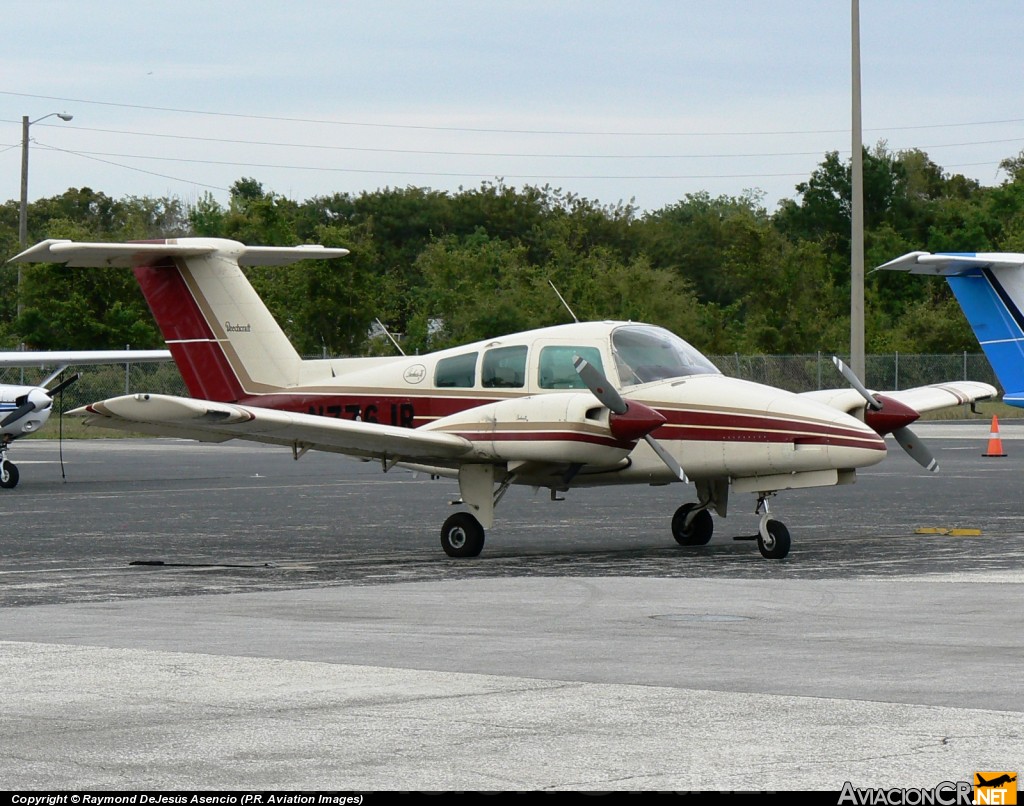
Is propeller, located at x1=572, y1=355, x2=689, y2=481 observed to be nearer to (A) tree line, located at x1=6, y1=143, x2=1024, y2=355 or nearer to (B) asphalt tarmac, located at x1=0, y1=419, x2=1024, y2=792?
(B) asphalt tarmac, located at x1=0, y1=419, x2=1024, y2=792

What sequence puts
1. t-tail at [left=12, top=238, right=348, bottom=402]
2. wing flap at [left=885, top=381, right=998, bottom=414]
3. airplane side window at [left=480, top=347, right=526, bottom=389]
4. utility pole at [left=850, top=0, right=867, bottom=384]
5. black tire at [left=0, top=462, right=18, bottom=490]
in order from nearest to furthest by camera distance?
1. airplane side window at [left=480, top=347, right=526, bottom=389]
2. wing flap at [left=885, top=381, right=998, bottom=414]
3. t-tail at [left=12, top=238, right=348, bottom=402]
4. black tire at [left=0, top=462, right=18, bottom=490]
5. utility pole at [left=850, top=0, right=867, bottom=384]

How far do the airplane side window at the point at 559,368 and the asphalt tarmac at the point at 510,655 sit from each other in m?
1.79

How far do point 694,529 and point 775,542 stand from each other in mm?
1702

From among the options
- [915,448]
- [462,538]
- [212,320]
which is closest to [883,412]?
[915,448]

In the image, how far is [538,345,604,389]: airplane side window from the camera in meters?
16.9

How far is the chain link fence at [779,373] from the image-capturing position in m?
55.4

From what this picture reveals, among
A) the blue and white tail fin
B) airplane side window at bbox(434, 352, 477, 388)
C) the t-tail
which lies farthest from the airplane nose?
the blue and white tail fin

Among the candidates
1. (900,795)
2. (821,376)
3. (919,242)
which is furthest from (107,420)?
(919,242)

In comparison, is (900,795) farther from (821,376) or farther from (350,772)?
(821,376)

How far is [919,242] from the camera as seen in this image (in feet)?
260

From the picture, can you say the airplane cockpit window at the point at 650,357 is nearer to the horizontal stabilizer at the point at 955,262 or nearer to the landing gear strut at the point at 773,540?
the landing gear strut at the point at 773,540

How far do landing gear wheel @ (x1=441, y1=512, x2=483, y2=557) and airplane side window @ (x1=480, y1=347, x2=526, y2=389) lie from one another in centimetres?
156

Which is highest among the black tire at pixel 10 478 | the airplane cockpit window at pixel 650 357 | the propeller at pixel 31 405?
the airplane cockpit window at pixel 650 357

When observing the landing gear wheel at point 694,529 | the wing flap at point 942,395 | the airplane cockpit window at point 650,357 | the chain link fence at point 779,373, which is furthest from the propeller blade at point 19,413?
the chain link fence at point 779,373
